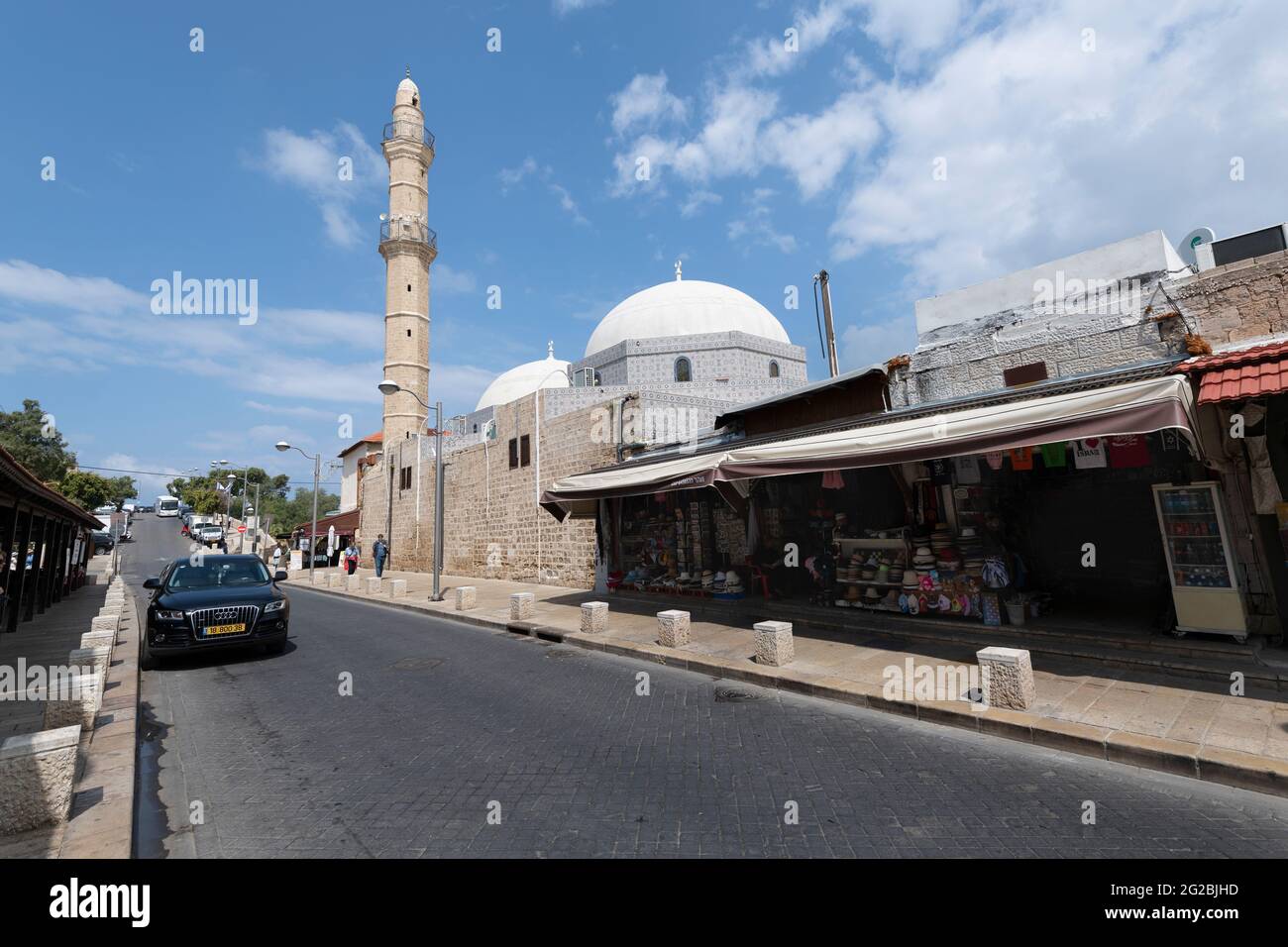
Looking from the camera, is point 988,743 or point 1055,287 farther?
point 1055,287

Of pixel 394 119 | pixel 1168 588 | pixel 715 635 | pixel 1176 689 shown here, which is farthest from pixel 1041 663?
pixel 394 119

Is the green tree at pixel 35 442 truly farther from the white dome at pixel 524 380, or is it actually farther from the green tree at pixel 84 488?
the white dome at pixel 524 380

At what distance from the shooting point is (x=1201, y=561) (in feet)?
21.9

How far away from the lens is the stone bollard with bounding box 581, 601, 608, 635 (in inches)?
399

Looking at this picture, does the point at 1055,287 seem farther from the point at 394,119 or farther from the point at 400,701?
the point at 394,119

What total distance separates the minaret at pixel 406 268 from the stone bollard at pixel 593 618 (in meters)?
27.1

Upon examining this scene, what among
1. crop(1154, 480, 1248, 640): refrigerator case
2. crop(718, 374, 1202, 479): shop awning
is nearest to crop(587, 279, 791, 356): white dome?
crop(718, 374, 1202, 479): shop awning

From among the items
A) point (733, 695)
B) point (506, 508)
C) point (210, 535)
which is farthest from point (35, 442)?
point (733, 695)

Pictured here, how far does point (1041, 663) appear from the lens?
6730 millimetres

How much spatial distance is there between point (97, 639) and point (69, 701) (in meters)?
3.25

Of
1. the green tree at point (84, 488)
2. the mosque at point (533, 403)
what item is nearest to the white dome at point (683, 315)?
the mosque at point (533, 403)
